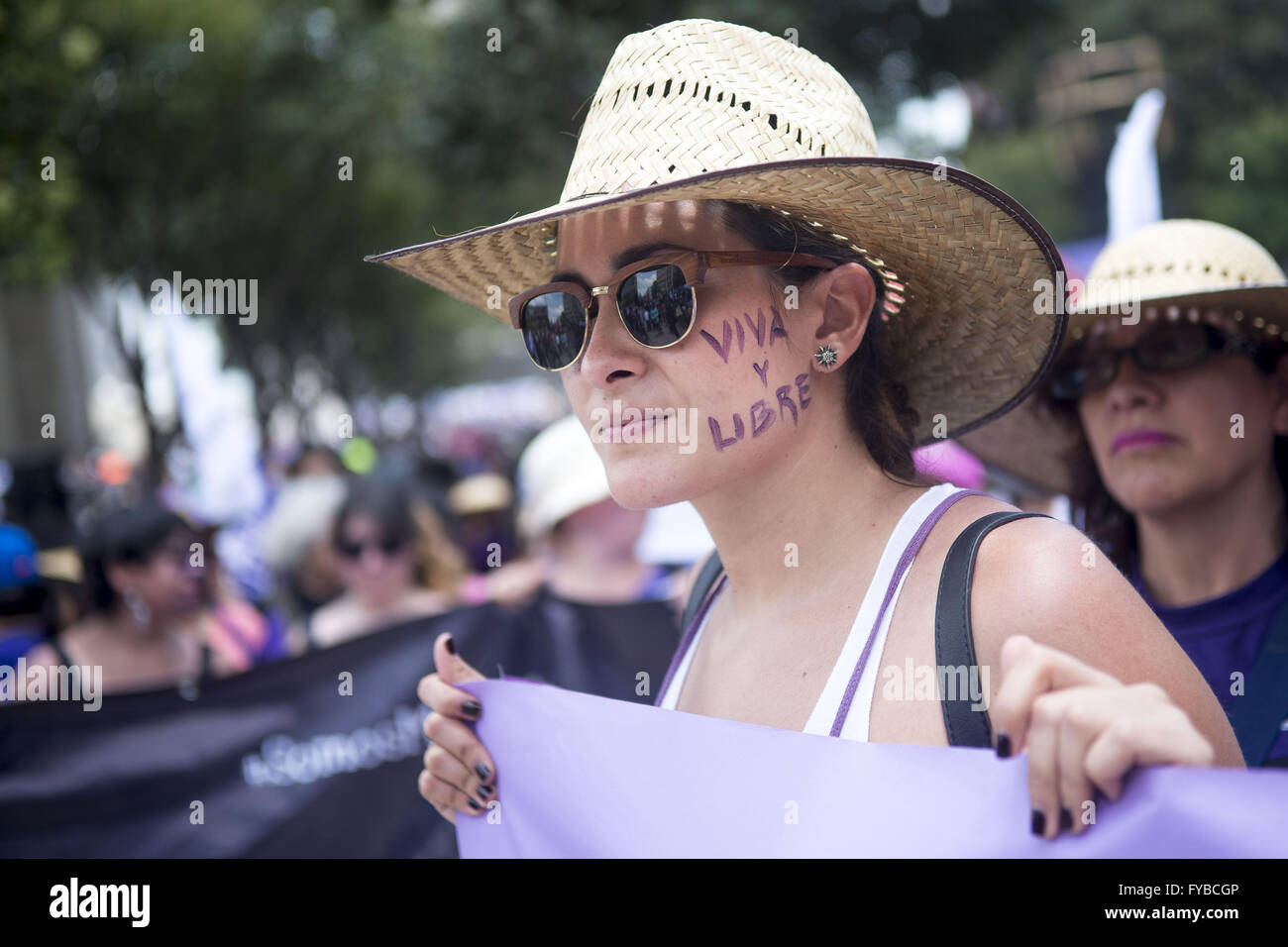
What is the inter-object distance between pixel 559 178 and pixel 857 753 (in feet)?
54.2

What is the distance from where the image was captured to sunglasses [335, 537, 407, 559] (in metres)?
4.88

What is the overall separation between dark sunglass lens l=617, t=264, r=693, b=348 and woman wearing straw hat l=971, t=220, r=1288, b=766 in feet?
3.93

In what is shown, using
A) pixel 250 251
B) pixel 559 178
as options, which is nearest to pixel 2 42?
pixel 559 178

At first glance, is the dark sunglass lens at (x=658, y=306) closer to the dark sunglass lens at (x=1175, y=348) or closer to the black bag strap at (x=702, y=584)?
the black bag strap at (x=702, y=584)

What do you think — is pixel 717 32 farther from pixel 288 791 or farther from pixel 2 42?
pixel 2 42

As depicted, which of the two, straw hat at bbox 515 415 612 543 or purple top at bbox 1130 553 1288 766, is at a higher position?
straw hat at bbox 515 415 612 543

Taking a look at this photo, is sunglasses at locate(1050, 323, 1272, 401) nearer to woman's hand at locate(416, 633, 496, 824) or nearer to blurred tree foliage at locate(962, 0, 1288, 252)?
woman's hand at locate(416, 633, 496, 824)

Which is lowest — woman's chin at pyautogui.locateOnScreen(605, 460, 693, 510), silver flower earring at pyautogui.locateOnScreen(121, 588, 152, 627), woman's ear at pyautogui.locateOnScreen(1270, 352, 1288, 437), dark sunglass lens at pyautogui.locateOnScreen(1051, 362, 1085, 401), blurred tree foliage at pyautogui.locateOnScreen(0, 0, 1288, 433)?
silver flower earring at pyautogui.locateOnScreen(121, 588, 152, 627)

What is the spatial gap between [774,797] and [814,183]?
0.88 meters

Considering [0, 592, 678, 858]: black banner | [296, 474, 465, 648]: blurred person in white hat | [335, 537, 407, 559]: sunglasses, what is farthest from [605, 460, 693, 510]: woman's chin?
[335, 537, 407, 559]: sunglasses

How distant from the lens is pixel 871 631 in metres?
1.58

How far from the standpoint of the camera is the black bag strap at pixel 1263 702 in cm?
215

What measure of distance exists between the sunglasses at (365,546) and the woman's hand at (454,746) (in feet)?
9.50

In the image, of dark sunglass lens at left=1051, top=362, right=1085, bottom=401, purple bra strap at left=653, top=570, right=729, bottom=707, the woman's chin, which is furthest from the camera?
dark sunglass lens at left=1051, top=362, right=1085, bottom=401
